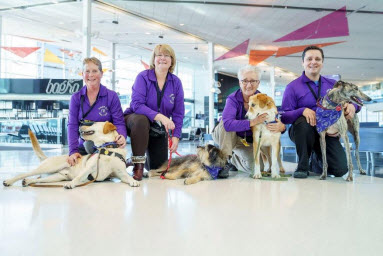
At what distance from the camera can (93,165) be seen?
218 centimetres

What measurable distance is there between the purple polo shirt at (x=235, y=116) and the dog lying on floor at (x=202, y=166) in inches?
10.1

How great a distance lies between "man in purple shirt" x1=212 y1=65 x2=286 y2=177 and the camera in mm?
2426

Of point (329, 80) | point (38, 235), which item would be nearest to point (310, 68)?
point (329, 80)

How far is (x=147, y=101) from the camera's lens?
2.66 metres

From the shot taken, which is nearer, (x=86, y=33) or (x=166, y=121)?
(x=166, y=121)

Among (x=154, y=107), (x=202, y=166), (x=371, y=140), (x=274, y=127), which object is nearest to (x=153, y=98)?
(x=154, y=107)

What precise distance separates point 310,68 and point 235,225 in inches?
74.6

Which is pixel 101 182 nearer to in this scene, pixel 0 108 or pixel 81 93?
pixel 81 93

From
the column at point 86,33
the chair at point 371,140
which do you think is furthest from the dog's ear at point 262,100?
the column at point 86,33

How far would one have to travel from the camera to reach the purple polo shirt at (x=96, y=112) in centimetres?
242

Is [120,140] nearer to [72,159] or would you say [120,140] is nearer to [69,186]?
[72,159]

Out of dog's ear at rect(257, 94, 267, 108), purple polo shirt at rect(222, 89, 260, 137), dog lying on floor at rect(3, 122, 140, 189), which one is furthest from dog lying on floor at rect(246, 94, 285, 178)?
dog lying on floor at rect(3, 122, 140, 189)

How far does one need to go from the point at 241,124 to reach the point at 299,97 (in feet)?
2.17

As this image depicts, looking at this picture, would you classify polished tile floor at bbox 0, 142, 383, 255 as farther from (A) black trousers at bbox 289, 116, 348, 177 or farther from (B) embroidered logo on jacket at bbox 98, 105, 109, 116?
(B) embroidered logo on jacket at bbox 98, 105, 109, 116
